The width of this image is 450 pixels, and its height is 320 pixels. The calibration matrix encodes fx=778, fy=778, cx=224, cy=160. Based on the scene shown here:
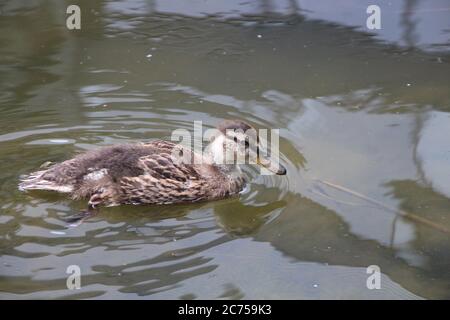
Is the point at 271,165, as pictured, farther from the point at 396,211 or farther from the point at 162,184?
the point at 396,211

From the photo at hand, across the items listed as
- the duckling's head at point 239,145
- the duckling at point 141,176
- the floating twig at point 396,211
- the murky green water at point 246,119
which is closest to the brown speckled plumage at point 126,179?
the duckling at point 141,176

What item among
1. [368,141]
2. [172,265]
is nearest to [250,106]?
[368,141]

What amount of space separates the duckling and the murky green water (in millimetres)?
106

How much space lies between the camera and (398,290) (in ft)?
15.8

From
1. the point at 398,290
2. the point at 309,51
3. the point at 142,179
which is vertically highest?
the point at 309,51

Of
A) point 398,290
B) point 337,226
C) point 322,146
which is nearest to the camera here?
point 398,290

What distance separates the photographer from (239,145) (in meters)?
6.09

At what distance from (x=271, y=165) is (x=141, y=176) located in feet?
3.30

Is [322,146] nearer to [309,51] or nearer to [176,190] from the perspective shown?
[176,190]

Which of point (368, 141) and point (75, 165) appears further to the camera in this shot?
point (368, 141)

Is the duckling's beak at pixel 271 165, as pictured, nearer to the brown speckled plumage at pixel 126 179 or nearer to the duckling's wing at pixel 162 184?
the brown speckled plumage at pixel 126 179

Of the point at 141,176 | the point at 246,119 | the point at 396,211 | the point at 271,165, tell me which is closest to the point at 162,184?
the point at 141,176

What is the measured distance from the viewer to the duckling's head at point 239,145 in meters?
6.07

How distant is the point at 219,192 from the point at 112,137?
3.96ft
